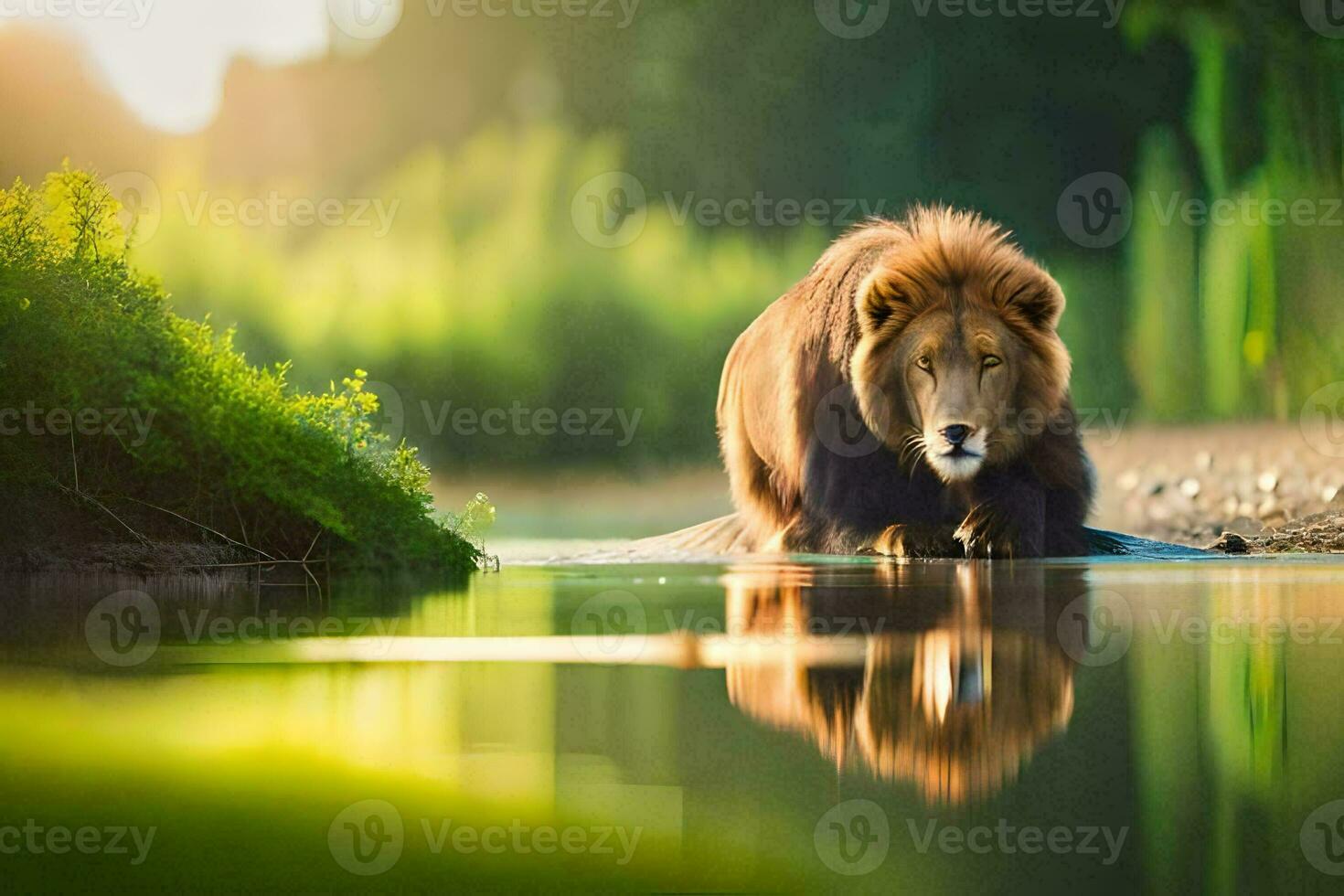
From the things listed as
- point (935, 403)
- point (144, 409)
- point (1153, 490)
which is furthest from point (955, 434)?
point (144, 409)

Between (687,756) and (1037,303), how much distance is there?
4.32 m

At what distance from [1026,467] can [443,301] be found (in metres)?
3.15

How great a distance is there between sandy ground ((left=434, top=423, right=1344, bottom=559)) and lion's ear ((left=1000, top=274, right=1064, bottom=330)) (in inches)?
70.1

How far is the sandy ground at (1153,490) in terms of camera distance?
276 inches

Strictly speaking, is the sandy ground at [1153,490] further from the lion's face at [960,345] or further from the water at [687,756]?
the water at [687,756]

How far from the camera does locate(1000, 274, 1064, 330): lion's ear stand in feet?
18.0

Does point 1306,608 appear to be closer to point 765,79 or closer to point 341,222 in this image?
point 765,79

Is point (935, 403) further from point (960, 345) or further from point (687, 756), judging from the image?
point (687, 756)

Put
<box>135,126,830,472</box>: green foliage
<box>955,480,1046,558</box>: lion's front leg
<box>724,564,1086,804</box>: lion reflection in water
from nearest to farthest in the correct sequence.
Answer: <box>724,564,1086,804</box>: lion reflection in water → <box>955,480,1046,558</box>: lion's front leg → <box>135,126,830,472</box>: green foliage

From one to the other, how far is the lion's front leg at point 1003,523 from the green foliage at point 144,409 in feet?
7.68

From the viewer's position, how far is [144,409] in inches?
190

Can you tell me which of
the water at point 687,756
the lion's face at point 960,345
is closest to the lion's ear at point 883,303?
the lion's face at point 960,345

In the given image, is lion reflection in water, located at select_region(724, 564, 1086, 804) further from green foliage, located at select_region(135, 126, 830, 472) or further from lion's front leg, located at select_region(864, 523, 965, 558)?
green foliage, located at select_region(135, 126, 830, 472)

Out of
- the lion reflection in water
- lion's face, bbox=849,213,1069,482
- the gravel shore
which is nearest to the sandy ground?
the gravel shore
